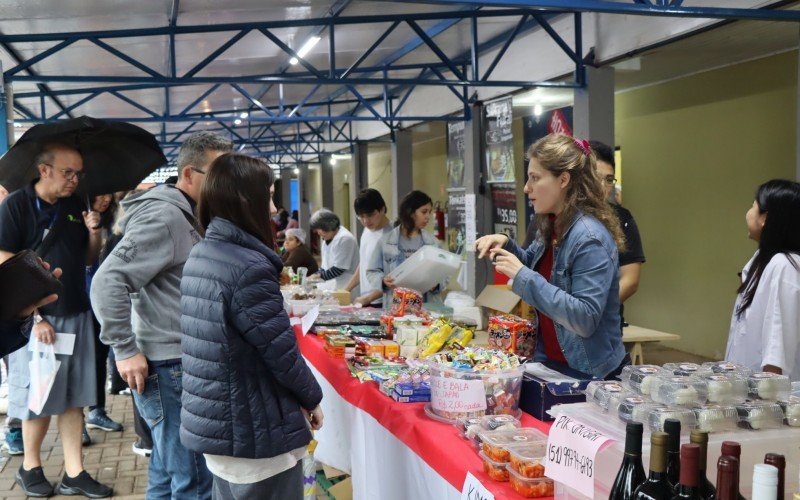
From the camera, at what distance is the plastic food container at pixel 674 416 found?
5.01ft

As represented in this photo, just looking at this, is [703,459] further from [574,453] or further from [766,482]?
[574,453]

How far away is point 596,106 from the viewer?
6.95 meters

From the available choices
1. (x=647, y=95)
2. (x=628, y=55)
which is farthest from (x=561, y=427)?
(x=647, y=95)

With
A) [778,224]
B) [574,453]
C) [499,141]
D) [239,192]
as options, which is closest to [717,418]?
[574,453]

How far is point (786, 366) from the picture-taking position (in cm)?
285

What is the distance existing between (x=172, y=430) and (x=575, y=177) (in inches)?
70.0

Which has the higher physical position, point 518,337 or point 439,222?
point 439,222

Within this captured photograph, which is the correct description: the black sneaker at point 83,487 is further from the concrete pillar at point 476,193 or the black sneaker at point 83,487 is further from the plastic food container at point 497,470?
the concrete pillar at point 476,193

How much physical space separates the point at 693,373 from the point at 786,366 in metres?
1.34

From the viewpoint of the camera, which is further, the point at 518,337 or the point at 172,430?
the point at 172,430

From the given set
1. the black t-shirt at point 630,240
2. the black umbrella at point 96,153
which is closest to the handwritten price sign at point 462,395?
the black t-shirt at point 630,240

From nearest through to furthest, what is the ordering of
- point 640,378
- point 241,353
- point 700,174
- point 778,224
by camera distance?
point 640,378 < point 241,353 < point 778,224 < point 700,174

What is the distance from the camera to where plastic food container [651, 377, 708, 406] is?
1.62 m

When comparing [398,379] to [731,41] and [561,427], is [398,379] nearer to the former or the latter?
[561,427]
